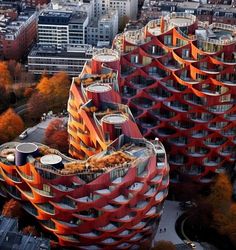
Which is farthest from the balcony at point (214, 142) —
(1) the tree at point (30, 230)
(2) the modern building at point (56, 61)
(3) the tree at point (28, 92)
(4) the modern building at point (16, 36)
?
(4) the modern building at point (16, 36)

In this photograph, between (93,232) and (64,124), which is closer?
(93,232)

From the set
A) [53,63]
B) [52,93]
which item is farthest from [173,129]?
[53,63]

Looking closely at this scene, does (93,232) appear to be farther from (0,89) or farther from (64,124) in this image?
(0,89)

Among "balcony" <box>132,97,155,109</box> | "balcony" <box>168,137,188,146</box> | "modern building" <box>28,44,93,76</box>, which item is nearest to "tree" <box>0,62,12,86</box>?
"modern building" <box>28,44,93,76</box>

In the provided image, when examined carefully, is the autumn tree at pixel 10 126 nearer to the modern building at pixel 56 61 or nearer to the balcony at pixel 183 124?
the balcony at pixel 183 124

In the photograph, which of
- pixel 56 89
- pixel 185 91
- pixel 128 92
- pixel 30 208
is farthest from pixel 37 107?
pixel 30 208

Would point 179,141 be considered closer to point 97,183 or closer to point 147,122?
point 147,122
